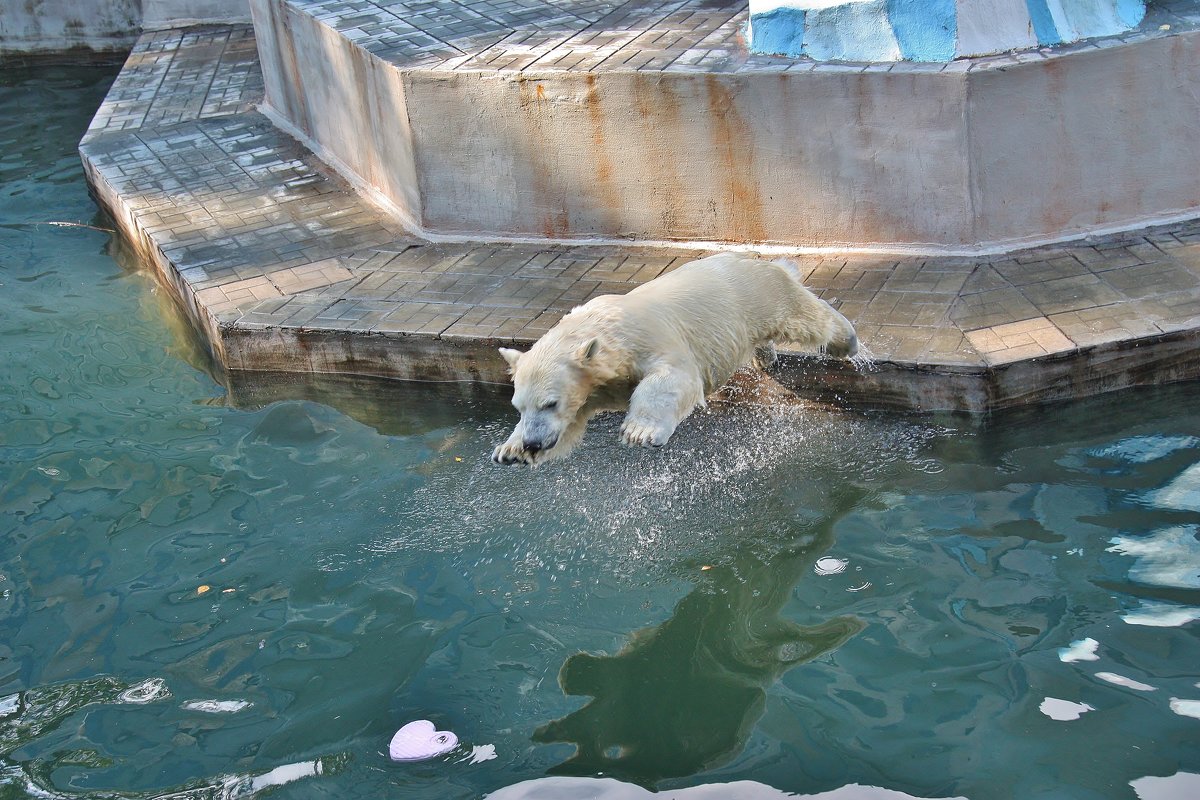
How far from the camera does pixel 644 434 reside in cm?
405

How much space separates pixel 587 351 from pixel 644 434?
1.45ft

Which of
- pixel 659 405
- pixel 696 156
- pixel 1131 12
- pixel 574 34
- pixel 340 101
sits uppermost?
pixel 574 34

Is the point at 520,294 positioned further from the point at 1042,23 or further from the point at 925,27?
the point at 1042,23

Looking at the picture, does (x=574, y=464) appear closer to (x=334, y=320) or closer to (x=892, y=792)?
(x=334, y=320)

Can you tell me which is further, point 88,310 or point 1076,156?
point 88,310

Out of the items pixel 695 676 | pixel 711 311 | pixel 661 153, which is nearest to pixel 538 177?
pixel 661 153

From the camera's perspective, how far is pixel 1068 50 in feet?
19.8

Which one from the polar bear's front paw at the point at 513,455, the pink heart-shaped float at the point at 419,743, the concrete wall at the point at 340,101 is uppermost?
the concrete wall at the point at 340,101

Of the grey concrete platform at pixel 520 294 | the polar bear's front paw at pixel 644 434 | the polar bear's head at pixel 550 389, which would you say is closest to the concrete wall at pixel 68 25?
the grey concrete platform at pixel 520 294

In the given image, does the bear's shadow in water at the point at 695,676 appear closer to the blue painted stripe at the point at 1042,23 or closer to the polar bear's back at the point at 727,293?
the polar bear's back at the point at 727,293

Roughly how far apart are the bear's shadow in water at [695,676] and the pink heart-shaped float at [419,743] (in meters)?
0.30

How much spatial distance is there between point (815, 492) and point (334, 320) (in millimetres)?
2829

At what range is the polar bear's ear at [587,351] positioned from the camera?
14.1ft

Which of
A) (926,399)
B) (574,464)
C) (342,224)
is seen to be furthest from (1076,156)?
(342,224)
